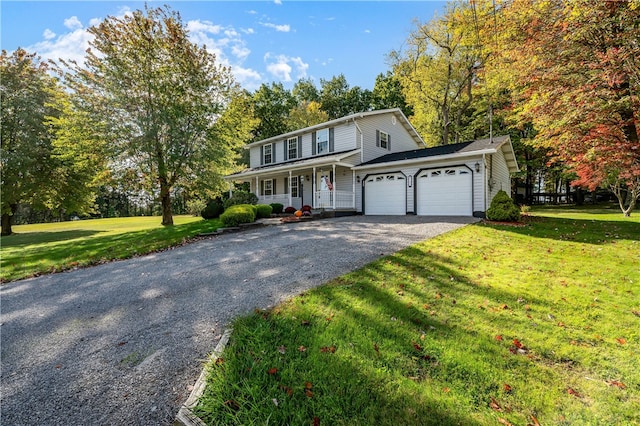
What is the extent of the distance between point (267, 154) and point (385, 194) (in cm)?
1098

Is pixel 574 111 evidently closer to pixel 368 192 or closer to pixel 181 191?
pixel 368 192

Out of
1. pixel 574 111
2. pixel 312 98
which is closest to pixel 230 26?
pixel 574 111

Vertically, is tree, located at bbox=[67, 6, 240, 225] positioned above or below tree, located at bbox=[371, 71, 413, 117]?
below

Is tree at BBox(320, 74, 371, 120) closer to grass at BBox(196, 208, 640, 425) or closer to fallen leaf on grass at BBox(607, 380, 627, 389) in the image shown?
grass at BBox(196, 208, 640, 425)

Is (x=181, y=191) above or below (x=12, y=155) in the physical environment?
below

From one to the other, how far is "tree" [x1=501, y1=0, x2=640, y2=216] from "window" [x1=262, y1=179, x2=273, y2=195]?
15521 mm

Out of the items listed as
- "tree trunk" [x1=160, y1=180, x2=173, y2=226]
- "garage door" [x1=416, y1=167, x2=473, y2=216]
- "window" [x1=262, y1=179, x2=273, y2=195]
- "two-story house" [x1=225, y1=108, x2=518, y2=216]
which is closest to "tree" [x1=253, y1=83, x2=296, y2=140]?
"two-story house" [x1=225, y1=108, x2=518, y2=216]

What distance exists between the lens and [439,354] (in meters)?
2.87

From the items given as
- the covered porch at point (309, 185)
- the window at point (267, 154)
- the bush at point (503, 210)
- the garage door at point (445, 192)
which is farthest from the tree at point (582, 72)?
the window at point (267, 154)

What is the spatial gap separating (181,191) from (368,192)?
1127 cm

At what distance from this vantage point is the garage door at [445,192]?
12.8 metres

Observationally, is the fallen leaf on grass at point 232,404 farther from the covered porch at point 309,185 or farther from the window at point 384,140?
the window at point 384,140

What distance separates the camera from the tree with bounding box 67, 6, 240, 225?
13.7 metres

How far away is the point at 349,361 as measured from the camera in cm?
275
